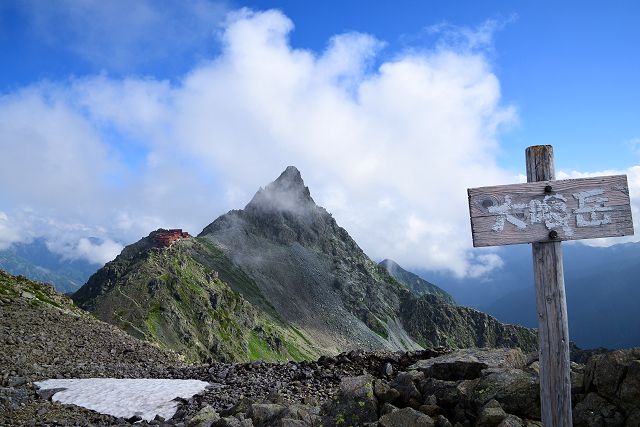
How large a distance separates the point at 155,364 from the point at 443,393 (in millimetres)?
23963

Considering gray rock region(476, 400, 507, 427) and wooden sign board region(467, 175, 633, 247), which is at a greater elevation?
wooden sign board region(467, 175, 633, 247)

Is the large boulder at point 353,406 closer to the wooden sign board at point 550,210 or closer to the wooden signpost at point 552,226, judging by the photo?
the wooden signpost at point 552,226

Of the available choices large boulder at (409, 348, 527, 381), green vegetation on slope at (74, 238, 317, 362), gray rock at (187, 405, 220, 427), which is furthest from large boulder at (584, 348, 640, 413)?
green vegetation on slope at (74, 238, 317, 362)

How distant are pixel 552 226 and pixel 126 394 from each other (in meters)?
21.2

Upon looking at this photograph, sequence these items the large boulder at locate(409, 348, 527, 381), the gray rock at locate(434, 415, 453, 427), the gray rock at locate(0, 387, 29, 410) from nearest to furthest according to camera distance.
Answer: the gray rock at locate(434, 415, 453, 427) → the large boulder at locate(409, 348, 527, 381) → the gray rock at locate(0, 387, 29, 410)

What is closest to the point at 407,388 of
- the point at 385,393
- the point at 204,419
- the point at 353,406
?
the point at 385,393

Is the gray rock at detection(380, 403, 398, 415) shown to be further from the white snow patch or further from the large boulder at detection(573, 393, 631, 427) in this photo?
the white snow patch

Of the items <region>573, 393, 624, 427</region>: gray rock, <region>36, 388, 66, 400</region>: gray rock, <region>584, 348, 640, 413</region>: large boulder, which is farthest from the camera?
<region>36, 388, 66, 400</region>: gray rock

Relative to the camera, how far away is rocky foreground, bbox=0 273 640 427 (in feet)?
36.3

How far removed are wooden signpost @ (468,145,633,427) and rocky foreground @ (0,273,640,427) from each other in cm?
264

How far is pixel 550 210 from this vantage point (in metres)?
8.68

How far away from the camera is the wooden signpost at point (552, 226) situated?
8.57 m

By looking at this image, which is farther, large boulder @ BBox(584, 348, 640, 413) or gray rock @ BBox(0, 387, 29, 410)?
gray rock @ BBox(0, 387, 29, 410)

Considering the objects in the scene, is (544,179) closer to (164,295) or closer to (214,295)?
(164,295)
